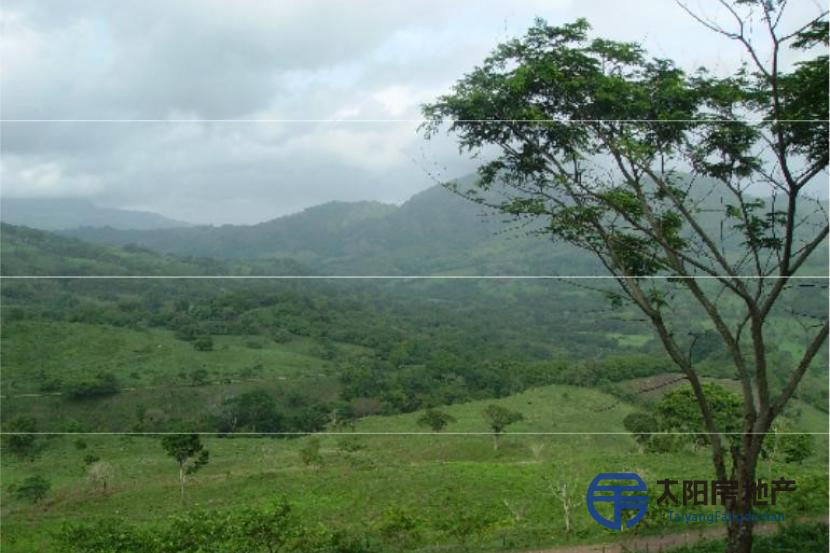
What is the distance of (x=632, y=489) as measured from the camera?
6.06m

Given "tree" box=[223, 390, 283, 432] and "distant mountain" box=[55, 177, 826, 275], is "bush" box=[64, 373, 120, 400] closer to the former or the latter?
"tree" box=[223, 390, 283, 432]

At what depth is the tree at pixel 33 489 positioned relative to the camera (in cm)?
902

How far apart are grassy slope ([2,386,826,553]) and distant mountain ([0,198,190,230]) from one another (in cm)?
263

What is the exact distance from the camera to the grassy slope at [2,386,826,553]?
8.32 m

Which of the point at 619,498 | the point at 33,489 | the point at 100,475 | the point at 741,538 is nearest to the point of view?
the point at 741,538

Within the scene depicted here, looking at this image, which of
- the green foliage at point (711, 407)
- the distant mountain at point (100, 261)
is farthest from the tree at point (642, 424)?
the distant mountain at point (100, 261)

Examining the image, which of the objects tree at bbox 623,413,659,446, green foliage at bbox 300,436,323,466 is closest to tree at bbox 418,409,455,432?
green foliage at bbox 300,436,323,466

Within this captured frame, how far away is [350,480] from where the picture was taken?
455 inches

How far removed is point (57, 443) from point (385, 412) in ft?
13.6

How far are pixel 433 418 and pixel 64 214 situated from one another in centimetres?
586

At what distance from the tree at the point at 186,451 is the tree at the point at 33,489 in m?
2.03

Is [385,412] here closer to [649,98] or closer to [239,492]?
[239,492]

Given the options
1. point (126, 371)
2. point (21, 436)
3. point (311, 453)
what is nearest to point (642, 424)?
point (311, 453)

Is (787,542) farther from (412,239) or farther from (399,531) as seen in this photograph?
(412,239)
